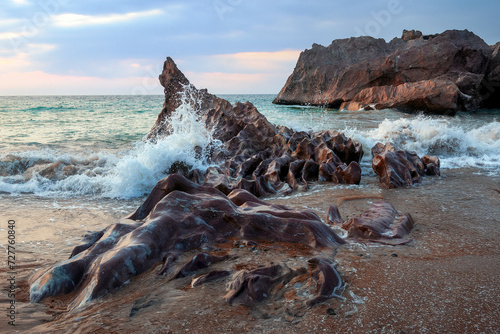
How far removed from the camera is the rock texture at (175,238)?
188 centimetres

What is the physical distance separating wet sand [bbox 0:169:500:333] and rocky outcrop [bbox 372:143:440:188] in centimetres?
152

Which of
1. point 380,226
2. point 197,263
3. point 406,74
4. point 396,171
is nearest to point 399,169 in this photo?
point 396,171

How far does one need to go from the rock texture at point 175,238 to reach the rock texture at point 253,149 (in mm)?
1815

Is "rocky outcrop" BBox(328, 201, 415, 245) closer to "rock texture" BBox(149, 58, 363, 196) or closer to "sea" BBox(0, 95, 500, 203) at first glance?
"rock texture" BBox(149, 58, 363, 196)

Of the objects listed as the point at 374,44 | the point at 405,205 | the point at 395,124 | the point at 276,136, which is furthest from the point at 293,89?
the point at 405,205

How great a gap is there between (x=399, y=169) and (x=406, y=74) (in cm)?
2583

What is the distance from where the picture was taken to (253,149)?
6.47 meters

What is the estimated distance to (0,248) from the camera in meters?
2.78

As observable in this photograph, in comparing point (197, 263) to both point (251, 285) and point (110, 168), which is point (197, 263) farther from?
point (110, 168)

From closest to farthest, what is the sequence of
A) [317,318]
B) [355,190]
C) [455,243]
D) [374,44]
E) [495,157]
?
[317,318], [455,243], [355,190], [495,157], [374,44]

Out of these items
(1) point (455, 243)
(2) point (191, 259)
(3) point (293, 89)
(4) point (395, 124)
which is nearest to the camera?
(2) point (191, 259)

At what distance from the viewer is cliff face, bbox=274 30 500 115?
20453mm

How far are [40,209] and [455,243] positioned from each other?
4.14 m

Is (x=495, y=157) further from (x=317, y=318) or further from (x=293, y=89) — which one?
(x=293, y=89)
